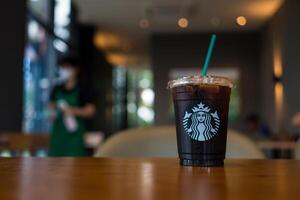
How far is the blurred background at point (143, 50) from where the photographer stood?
15.3 ft

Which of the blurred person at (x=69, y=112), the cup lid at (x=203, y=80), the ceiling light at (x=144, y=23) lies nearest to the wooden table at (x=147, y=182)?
the cup lid at (x=203, y=80)

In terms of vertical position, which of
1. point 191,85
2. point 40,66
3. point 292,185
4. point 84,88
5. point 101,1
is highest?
point 101,1

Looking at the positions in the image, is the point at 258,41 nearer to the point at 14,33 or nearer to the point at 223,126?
the point at 14,33

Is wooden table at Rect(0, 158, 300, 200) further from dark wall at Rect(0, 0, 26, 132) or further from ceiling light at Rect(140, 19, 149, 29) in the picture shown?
ceiling light at Rect(140, 19, 149, 29)

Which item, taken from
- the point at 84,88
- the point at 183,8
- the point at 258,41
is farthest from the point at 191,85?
the point at 258,41

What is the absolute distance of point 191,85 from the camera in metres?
0.74

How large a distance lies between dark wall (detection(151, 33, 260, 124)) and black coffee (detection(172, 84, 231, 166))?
25.9 ft

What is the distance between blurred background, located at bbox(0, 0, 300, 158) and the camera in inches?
184

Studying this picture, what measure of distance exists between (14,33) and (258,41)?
563 centimetres

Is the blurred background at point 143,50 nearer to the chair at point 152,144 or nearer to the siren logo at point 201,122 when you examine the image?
the chair at point 152,144

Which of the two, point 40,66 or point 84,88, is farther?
point 40,66

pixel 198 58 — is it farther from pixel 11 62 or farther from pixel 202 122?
pixel 202 122

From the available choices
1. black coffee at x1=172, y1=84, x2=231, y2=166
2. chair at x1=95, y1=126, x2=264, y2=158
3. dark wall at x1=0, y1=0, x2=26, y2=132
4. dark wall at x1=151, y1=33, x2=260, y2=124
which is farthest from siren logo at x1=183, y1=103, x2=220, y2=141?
dark wall at x1=151, y1=33, x2=260, y2=124

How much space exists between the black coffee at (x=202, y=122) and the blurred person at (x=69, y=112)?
264 cm
